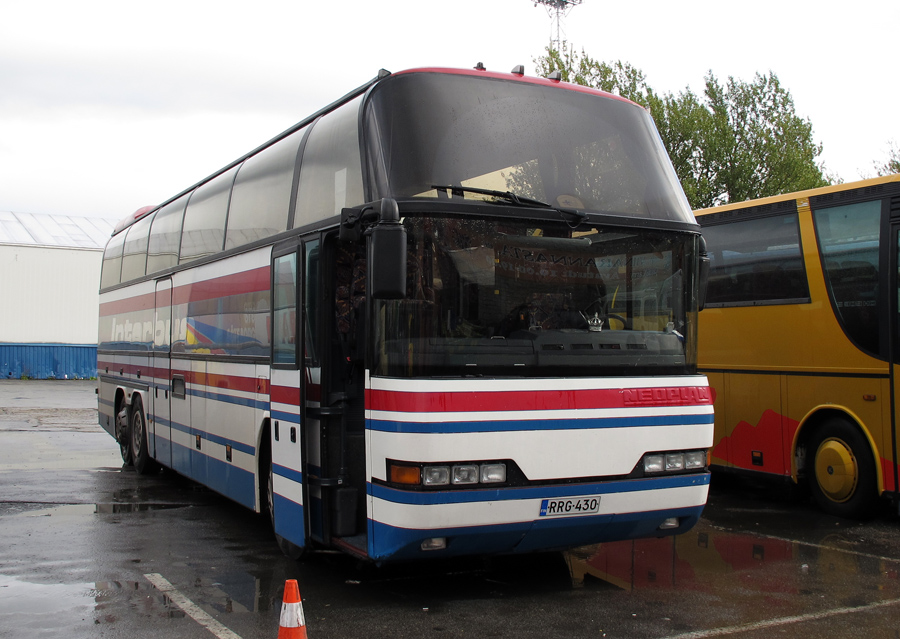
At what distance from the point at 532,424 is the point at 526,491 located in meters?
0.42

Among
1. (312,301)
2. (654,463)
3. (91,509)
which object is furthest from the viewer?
(91,509)

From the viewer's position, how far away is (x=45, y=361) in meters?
41.6

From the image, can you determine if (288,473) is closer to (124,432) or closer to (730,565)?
(730,565)

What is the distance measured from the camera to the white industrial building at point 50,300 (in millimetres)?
41812

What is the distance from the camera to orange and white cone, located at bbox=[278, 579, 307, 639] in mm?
4336

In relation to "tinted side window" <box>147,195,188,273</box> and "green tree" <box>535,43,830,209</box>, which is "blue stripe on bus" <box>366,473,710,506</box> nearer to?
"tinted side window" <box>147,195,188,273</box>

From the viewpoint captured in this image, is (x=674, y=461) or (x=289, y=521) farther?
(x=289, y=521)

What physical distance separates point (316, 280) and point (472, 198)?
1.45 m

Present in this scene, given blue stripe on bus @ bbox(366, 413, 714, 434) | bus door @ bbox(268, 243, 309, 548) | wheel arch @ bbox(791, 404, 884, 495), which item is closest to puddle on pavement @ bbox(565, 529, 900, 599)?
wheel arch @ bbox(791, 404, 884, 495)

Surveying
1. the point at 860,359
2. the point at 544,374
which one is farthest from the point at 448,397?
the point at 860,359

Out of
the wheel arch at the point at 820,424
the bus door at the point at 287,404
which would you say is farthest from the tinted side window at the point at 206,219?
the wheel arch at the point at 820,424

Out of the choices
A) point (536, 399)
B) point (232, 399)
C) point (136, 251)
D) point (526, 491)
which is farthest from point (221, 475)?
point (136, 251)

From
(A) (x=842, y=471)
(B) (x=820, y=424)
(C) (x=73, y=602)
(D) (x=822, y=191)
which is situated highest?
(D) (x=822, y=191)

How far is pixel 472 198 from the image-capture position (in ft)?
19.3
